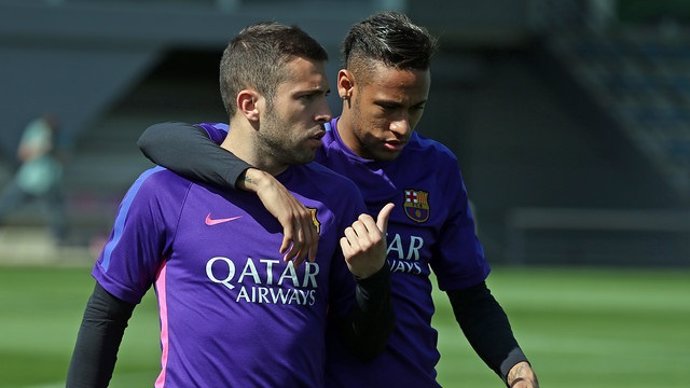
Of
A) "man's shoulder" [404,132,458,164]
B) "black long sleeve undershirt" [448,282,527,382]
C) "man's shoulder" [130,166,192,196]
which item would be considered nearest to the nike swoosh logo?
"man's shoulder" [130,166,192,196]

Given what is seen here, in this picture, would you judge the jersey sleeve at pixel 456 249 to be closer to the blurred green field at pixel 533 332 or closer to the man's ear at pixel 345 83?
the man's ear at pixel 345 83

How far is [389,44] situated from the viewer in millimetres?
4395

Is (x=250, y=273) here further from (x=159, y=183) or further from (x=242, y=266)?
(x=159, y=183)

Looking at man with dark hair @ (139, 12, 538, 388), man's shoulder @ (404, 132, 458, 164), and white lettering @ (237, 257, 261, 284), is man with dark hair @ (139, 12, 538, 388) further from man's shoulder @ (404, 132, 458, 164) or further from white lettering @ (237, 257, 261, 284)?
white lettering @ (237, 257, 261, 284)

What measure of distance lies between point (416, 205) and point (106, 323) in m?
1.02

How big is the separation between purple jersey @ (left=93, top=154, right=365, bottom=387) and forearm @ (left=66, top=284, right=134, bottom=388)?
42mm

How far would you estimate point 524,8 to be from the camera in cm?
2708

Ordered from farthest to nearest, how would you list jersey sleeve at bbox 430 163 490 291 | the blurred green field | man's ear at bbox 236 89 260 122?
the blurred green field → jersey sleeve at bbox 430 163 490 291 → man's ear at bbox 236 89 260 122

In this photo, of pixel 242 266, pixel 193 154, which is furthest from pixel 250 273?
pixel 193 154

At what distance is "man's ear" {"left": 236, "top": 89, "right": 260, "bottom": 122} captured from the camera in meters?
4.04

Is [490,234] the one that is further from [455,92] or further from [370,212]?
[370,212]

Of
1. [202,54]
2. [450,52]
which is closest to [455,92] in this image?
[450,52]

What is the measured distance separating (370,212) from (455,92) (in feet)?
76.2

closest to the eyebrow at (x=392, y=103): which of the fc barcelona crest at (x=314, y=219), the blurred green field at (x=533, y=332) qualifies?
the fc barcelona crest at (x=314, y=219)
